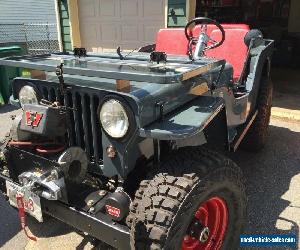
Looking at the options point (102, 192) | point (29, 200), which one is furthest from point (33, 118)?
point (102, 192)

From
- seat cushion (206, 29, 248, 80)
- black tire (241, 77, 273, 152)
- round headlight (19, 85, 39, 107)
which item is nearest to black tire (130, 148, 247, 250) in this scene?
round headlight (19, 85, 39, 107)

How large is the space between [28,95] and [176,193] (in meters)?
1.43

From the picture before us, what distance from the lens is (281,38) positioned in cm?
1183

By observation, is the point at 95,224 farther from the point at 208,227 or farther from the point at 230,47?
the point at 230,47

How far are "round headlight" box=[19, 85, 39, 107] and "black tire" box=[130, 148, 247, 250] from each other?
3.68 ft

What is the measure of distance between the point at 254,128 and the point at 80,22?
6323 mm

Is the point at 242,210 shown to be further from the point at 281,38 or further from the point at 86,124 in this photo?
the point at 281,38

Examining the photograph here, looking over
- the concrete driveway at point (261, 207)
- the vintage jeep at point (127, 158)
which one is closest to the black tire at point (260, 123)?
the concrete driveway at point (261, 207)

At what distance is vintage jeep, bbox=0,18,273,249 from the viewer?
204cm

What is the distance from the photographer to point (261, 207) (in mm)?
3375

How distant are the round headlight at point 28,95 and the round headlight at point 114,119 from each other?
2.33 feet

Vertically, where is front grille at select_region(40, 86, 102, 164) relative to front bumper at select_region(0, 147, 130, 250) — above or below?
above

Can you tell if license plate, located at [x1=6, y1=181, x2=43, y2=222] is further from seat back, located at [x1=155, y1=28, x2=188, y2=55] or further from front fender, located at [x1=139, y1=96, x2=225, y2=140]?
seat back, located at [x1=155, y1=28, x2=188, y2=55]

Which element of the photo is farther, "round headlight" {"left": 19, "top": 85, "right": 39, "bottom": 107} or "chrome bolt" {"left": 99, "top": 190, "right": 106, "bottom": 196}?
"round headlight" {"left": 19, "top": 85, "right": 39, "bottom": 107}
